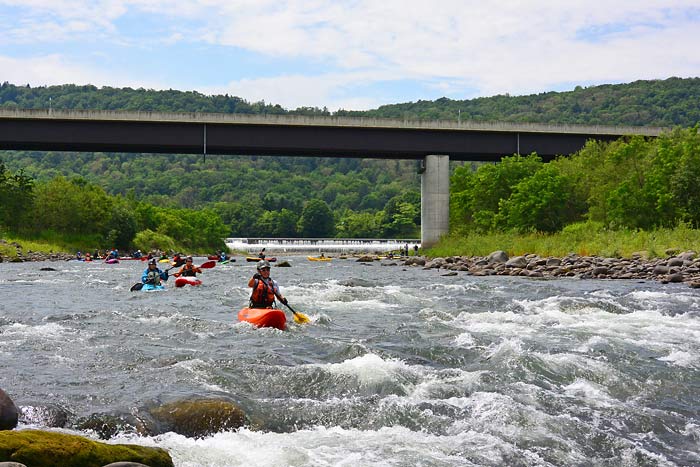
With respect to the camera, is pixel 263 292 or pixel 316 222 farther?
pixel 316 222

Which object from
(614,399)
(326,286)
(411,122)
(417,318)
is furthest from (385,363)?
(411,122)

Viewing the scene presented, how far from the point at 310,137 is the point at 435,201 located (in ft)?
43.1

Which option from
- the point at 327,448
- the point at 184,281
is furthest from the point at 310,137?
the point at 327,448

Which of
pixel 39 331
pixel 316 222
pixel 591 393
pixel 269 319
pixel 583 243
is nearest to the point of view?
pixel 591 393

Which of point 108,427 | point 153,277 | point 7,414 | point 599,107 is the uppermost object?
point 599,107

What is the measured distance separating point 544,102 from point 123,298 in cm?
17852

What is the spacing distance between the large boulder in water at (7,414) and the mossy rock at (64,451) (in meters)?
1.58

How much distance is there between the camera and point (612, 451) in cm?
817

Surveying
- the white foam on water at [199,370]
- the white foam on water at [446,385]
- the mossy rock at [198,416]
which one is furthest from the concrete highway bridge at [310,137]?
the mossy rock at [198,416]

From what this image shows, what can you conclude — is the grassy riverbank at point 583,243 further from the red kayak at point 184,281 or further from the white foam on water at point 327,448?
the white foam on water at point 327,448

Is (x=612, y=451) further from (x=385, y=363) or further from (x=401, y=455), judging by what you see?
(x=385, y=363)

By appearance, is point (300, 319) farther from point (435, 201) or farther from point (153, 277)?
point (435, 201)

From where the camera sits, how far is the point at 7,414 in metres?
8.18

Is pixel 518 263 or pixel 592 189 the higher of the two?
pixel 592 189
